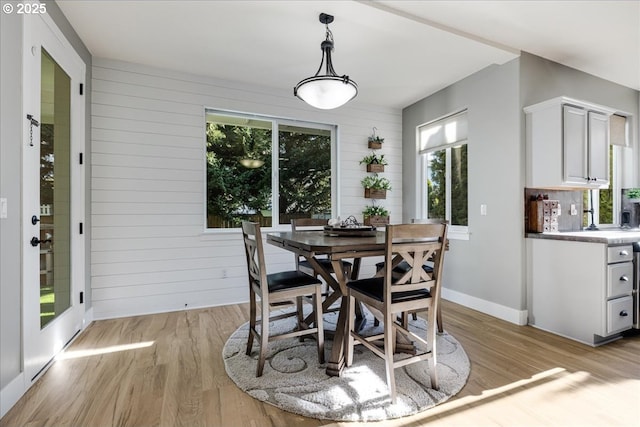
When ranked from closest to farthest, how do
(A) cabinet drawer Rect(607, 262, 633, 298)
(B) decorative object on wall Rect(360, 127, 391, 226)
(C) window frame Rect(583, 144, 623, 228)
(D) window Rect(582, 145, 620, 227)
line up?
1. (A) cabinet drawer Rect(607, 262, 633, 298)
2. (D) window Rect(582, 145, 620, 227)
3. (C) window frame Rect(583, 144, 623, 228)
4. (B) decorative object on wall Rect(360, 127, 391, 226)

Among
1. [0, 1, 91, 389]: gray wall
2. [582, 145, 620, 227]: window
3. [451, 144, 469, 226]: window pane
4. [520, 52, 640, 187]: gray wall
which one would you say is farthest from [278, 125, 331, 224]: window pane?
[582, 145, 620, 227]: window

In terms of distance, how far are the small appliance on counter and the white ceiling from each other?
1.48 metres

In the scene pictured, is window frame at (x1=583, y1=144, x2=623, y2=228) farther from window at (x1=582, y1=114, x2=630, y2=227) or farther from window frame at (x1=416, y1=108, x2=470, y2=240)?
window frame at (x1=416, y1=108, x2=470, y2=240)

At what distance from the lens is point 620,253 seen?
2721mm

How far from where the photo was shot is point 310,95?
8.38ft

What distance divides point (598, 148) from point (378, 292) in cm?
301

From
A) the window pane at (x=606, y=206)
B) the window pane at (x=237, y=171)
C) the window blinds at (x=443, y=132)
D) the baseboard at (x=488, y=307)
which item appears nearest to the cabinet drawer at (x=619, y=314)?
the baseboard at (x=488, y=307)

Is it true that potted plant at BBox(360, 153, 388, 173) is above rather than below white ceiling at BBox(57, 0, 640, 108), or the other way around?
below

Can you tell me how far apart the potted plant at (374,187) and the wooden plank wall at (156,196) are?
58.9 inches

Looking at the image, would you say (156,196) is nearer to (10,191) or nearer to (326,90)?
(10,191)

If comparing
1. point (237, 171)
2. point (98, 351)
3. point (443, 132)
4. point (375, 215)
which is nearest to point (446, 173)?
point (443, 132)

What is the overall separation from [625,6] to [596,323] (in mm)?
2532

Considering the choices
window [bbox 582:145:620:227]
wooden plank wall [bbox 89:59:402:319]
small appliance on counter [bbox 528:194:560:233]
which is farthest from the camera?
window [bbox 582:145:620:227]

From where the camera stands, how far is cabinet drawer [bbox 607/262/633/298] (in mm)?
2650
